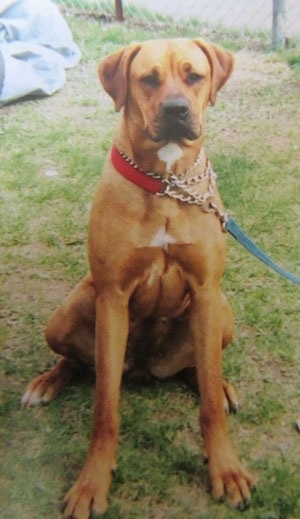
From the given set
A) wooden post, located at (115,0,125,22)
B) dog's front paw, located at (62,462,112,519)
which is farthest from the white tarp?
dog's front paw, located at (62,462,112,519)

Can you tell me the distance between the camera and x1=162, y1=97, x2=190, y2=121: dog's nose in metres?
2.50

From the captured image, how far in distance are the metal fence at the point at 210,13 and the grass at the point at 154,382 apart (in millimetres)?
854

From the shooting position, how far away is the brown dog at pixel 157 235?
2598 mm

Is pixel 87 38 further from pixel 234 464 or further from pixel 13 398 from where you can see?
pixel 234 464

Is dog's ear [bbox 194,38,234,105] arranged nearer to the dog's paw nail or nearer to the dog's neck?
the dog's neck

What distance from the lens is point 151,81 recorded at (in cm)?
258

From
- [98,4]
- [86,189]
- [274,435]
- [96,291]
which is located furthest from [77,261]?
[98,4]

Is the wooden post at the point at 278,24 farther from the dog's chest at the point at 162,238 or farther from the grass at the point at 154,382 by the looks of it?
the dog's chest at the point at 162,238

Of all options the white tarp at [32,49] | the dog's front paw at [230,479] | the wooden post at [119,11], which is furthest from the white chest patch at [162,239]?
the wooden post at [119,11]

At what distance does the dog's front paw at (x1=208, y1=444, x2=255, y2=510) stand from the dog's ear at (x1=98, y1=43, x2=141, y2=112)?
4.08ft

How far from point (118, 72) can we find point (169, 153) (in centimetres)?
32

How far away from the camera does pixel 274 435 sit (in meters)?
3.02

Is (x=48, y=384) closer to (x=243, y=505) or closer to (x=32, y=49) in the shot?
(x=243, y=505)

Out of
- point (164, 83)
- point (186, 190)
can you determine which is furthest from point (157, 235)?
point (164, 83)
